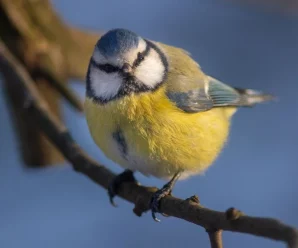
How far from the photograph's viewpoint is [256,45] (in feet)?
9.48

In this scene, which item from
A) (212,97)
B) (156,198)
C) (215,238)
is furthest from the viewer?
(212,97)

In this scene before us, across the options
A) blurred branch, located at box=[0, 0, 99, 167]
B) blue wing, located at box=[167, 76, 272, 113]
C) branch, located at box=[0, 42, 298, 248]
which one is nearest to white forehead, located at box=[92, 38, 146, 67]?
blue wing, located at box=[167, 76, 272, 113]

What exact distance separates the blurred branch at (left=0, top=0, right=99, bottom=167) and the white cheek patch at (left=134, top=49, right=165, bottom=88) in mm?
506

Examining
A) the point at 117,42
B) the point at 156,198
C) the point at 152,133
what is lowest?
the point at 156,198

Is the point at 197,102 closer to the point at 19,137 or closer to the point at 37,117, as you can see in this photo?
the point at 37,117

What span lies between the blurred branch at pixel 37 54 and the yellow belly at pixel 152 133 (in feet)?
1.67

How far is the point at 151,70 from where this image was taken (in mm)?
1504

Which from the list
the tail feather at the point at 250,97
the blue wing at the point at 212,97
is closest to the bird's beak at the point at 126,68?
the blue wing at the point at 212,97

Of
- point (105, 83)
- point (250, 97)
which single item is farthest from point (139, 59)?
point (250, 97)

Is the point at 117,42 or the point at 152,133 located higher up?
the point at 117,42

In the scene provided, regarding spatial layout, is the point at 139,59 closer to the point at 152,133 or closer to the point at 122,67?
the point at 122,67

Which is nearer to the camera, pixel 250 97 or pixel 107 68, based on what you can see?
pixel 107 68

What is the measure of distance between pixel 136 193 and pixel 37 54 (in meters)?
0.80

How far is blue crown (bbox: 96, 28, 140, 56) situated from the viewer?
1.43 meters
